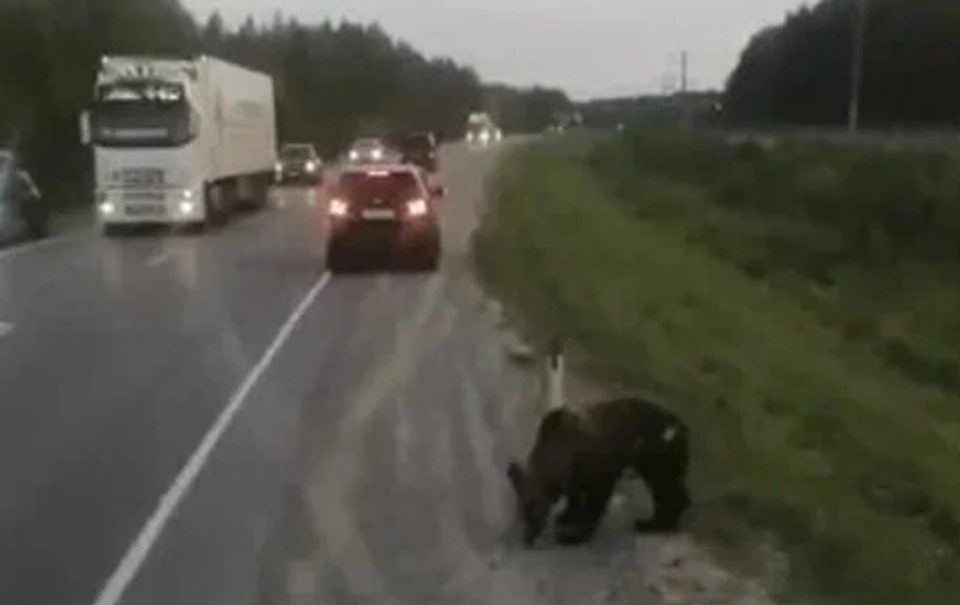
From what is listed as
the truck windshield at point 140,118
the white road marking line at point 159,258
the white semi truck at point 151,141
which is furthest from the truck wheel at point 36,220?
the white road marking line at point 159,258

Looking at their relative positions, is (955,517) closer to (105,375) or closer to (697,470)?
(697,470)

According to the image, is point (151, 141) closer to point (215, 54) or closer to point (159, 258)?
point (159, 258)

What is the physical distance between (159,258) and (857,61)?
4292cm

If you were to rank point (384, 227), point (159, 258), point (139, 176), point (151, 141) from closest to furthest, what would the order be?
point (384, 227) → point (159, 258) → point (139, 176) → point (151, 141)

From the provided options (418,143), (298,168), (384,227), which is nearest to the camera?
(384,227)

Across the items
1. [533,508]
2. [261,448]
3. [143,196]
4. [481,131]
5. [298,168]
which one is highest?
[533,508]

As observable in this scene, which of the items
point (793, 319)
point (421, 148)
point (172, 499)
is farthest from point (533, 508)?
point (421, 148)

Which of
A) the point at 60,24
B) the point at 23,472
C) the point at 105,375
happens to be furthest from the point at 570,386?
the point at 60,24

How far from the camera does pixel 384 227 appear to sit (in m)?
37.5

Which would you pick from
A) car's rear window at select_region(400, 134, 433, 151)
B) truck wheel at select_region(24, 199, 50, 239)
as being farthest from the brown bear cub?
car's rear window at select_region(400, 134, 433, 151)

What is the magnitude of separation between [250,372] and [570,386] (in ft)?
10.8

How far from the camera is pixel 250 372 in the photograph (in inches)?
878

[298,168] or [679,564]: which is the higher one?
[679,564]

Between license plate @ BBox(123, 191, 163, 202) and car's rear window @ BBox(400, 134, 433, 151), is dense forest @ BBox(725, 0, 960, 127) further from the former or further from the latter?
license plate @ BBox(123, 191, 163, 202)
